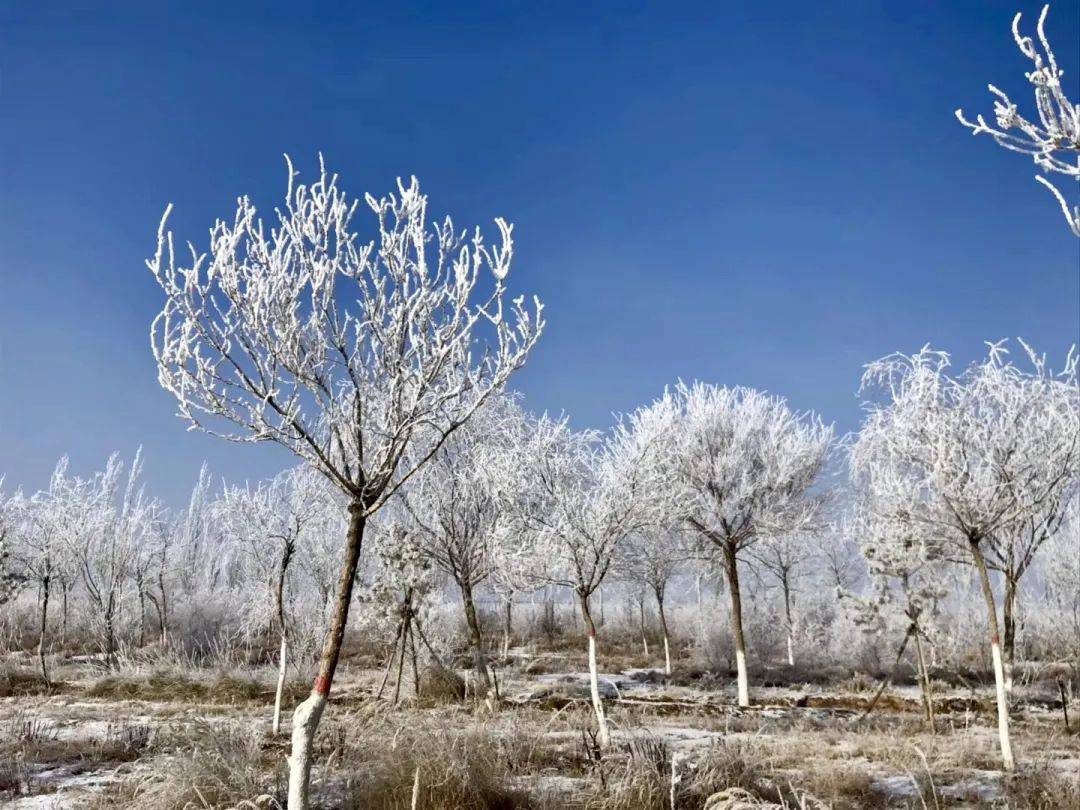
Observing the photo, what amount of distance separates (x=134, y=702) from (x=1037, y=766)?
1829cm

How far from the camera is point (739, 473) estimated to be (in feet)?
64.5

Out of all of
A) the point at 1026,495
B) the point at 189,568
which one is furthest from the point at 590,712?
the point at 189,568

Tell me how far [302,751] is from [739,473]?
1615cm

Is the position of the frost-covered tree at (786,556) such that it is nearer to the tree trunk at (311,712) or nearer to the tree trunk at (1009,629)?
the tree trunk at (1009,629)

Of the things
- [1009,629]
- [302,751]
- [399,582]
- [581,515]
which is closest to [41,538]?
[399,582]

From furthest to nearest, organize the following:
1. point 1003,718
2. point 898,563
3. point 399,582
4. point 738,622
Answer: point 738,622 < point 399,582 < point 898,563 < point 1003,718

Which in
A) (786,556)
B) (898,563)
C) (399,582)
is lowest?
(898,563)

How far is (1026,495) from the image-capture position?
1054 cm

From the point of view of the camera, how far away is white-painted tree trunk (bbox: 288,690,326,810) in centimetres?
503

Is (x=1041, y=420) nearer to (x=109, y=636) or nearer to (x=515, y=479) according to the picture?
(x=515, y=479)

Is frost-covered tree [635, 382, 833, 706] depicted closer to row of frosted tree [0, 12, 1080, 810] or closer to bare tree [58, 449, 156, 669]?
row of frosted tree [0, 12, 1080, 810]

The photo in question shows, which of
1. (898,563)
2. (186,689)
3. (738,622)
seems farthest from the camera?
(186,689)

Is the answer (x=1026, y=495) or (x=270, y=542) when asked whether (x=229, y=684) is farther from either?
(x=1026, y=495)

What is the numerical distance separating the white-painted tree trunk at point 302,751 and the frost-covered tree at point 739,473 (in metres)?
13.8
